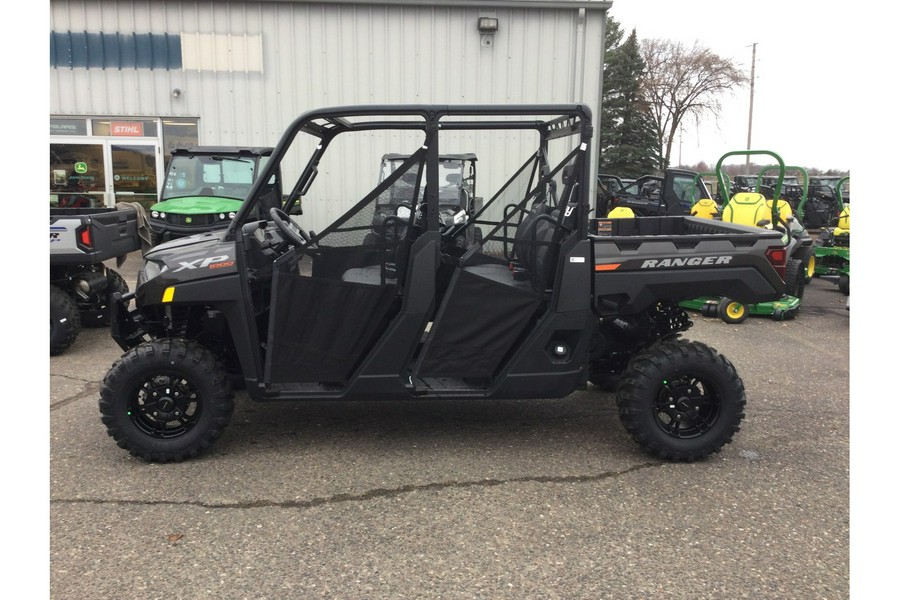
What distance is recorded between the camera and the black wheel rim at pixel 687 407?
4168 mm

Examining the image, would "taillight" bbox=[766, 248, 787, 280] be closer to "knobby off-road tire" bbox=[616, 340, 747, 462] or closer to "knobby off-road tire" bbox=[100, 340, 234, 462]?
"knobby off-road tire" bbox=[616, 340, 747, 462]

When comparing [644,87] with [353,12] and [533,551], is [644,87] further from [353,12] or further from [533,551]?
[533,551]

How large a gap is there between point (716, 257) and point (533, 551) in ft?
6.75

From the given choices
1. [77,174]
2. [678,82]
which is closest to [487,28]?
[77,174]

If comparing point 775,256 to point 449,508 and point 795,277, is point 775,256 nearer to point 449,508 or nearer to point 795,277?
point 449,508

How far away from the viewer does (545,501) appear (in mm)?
3650

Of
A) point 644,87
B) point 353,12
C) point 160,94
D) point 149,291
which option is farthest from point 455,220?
point 644,87

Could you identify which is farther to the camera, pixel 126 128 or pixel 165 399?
pixel 126 128

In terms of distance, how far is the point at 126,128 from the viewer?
13188 millimetres

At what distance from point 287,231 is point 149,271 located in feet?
2.93

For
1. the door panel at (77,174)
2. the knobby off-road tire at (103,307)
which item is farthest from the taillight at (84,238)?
the door panel at (77,174)

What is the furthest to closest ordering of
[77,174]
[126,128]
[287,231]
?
[77,174], [126,128], [287,231]

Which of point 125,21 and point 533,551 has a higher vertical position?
point 125,21

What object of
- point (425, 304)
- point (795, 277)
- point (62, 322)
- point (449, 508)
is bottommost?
point (449, 508)
